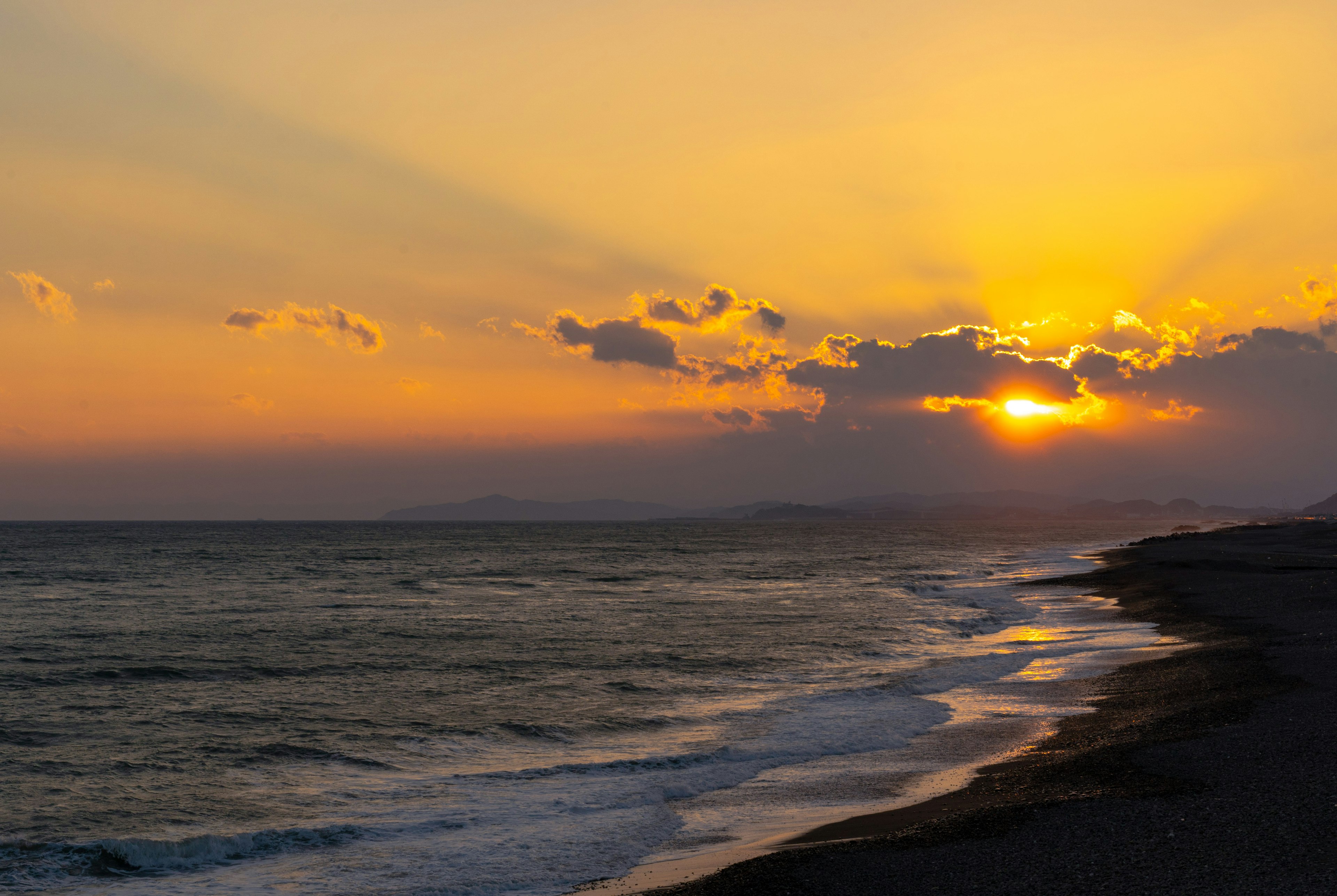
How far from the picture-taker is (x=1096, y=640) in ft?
102

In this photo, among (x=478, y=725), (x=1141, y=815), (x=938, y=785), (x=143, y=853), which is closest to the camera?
(x=1141, y=815)

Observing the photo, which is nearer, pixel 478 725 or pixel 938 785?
pixel 938 785

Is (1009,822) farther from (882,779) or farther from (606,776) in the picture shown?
(606,776)

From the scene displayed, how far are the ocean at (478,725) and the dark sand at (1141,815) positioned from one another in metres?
1.52

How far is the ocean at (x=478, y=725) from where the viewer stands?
39.3 ft

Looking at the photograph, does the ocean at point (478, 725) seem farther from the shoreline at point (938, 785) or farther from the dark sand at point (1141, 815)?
the dark sand at point (1141, 815)

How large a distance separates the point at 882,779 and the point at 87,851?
12032 mm

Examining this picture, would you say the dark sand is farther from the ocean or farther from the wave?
the wave

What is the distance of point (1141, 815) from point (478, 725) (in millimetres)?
13646

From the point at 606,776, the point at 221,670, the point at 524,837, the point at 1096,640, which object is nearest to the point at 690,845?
the point at 524,837

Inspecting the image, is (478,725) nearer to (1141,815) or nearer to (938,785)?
(938,785)

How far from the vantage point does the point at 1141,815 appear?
10.5 meters

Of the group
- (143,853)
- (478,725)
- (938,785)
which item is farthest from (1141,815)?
(478,725)

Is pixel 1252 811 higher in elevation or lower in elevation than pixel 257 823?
higher
